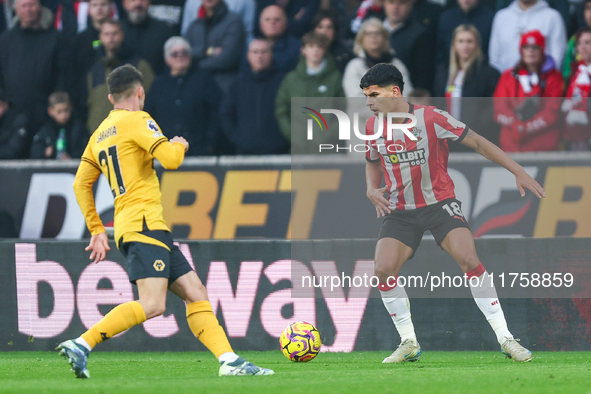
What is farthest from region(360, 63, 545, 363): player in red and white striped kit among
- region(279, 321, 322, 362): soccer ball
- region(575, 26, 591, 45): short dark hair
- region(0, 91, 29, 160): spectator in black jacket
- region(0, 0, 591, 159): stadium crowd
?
region(0, 91, 29, 160): spectator in black jacket

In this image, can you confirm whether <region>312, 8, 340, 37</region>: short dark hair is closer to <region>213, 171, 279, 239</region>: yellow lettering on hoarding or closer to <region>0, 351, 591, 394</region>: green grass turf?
<region>213, 171, 279, 239</region>: yellow lettering on hoarding

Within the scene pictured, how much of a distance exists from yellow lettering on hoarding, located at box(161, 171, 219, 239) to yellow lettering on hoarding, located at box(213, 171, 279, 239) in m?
0.12

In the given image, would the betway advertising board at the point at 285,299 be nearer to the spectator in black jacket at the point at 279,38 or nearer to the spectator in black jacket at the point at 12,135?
the spectator in black jacket at the point at 12,135

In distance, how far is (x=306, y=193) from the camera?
877 cm

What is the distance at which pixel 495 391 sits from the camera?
417 centimetres

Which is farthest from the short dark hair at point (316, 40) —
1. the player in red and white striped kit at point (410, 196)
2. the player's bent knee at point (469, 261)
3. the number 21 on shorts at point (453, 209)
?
the player's bent knee at point (469, 261)

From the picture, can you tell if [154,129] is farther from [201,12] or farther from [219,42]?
[201,12]

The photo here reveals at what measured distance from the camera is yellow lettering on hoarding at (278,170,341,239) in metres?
8.72

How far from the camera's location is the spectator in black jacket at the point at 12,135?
987 cm

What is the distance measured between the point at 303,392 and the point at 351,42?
6.09 m

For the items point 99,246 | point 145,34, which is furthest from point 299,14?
point 99,246

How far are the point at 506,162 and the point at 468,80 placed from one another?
3.19 m

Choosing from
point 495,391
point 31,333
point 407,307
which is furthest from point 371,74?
point 31,333

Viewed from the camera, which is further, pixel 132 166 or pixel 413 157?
pixel 413 157
